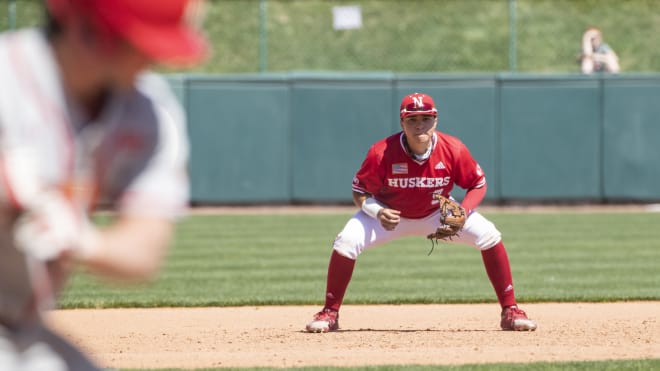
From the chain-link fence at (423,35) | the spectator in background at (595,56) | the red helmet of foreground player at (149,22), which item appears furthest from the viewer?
the chain-link fence at (423,35)

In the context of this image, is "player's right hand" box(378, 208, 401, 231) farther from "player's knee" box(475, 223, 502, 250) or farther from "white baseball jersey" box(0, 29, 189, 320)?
"white baseball jersey" box(0, 29, 189, 320)

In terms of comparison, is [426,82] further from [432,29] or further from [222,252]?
[222,252]

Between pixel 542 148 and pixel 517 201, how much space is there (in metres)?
0.96

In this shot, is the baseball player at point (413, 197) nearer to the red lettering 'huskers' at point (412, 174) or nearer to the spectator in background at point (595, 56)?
the red lettering 'huskers' at point (412, 174)

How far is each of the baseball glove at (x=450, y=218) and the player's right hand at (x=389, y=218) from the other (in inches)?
11.1

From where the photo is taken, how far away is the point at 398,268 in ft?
38.6

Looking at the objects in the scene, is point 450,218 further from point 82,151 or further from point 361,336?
point 82,151

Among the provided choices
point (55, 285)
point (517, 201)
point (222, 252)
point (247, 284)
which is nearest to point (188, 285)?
point (247, 284)

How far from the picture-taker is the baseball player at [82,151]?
225 cm

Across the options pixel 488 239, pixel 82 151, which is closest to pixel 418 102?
pixel 488 239

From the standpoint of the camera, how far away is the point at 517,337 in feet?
Result: 23.4

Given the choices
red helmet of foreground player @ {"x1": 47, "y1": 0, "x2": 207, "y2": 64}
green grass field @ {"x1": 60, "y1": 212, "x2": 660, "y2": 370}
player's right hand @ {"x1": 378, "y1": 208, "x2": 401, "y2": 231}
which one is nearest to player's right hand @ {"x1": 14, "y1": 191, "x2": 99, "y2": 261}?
red helmet of foreground player @ {"x1": 47, "y1": 0, "x2": 207, "y2": 64}

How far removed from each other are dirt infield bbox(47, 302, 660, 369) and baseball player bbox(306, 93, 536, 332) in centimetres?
34

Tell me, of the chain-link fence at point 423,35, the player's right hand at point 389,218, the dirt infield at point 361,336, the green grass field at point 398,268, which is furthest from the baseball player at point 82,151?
the chain-link fence at point 423,35
